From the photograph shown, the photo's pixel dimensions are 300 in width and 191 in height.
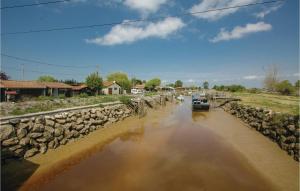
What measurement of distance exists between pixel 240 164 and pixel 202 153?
2495 mm

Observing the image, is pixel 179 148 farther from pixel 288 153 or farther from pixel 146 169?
pixel 288 153

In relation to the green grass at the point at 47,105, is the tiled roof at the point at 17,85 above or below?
above

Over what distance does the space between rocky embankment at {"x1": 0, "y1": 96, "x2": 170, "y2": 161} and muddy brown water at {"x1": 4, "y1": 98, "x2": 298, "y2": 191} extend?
2.46 metres

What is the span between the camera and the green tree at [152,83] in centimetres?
10749

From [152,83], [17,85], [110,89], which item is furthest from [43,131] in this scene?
[152,83]

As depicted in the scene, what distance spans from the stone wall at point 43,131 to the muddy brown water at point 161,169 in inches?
96.4

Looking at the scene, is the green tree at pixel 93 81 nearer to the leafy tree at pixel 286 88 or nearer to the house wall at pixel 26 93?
the house wall at pixel 26 93

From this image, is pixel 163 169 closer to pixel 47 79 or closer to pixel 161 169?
pixel 161 169

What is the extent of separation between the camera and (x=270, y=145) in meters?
14.5

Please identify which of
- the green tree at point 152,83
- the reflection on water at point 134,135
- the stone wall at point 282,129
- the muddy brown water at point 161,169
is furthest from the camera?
the green tree at point 152,83

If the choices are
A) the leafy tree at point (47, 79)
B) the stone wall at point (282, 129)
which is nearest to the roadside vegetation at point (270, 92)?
the stone wall at point (282, 129)

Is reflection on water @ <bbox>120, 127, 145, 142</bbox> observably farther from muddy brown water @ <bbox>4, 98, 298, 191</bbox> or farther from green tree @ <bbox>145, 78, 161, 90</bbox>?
green tree @ <bbox>145, 78, 161, 90</bbox>

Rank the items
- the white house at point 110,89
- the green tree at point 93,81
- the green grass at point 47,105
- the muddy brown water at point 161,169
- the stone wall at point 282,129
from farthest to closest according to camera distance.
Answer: the white house at point 110,89 → the green tree at point 93,81 → the green grass at point 47,105 → the stone wall at point 282,129 → the muddy brown water at point 161,169

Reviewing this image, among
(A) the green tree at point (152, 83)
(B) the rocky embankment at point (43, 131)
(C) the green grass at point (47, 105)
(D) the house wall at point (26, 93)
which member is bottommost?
(B) the rocky embankment at point (43, 131)
